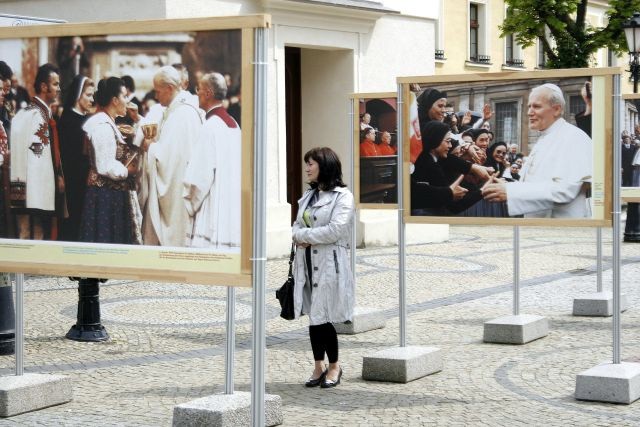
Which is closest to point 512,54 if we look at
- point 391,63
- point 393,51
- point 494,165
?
point 393,51

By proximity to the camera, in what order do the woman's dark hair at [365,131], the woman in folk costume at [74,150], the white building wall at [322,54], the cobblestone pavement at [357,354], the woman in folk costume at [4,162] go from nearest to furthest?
1. the woman in folk costume at [74,150]
2. the woman in folk costume at [4,162]
3. the cobblestone pavement at [357,354]
4. the woman's dark hair at [365,131]
5. the white building wall at [322,54]

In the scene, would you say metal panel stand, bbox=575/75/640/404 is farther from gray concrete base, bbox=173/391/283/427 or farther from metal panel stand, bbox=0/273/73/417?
metal panel stand, bbox=0/273/73/417

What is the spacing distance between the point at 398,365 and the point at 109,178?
2949 millimetres

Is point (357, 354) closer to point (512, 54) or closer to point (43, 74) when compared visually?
point (43, 74)

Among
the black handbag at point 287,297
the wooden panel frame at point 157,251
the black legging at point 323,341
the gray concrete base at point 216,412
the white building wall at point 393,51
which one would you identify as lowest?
the gray concrete base at point 216,412

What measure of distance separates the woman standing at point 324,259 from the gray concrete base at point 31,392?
169 centimetres

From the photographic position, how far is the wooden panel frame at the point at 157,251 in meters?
6.00

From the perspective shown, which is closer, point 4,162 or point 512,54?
point 4,162

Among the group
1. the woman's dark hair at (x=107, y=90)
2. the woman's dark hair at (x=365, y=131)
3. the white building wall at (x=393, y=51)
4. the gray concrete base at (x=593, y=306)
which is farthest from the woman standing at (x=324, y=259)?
the white building wall at (x=393, y=51)

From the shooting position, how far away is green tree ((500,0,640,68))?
29.4m

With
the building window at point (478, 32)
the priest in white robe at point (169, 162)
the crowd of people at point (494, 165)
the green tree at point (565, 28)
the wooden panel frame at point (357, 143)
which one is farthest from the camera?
the building window at point (478, 32)

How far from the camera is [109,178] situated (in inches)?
262

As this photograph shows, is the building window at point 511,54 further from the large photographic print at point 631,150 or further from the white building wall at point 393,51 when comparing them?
the large photographic print at point 631,150

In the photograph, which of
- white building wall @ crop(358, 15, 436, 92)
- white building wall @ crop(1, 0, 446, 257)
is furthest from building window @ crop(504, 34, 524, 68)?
white building wall @ crop(358, 15, 436, 92)
